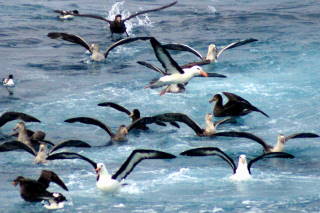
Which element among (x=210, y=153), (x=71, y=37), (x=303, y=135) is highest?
(x=71, y=37)

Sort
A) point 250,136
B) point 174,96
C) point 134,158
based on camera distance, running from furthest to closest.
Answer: point 174,96
point 250,136
point 134,158

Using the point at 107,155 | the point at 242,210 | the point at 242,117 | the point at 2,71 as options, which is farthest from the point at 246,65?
the point at 242,210

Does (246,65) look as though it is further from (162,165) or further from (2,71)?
(162,165)

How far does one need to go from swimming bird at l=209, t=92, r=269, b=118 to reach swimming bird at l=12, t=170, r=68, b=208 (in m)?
8.85

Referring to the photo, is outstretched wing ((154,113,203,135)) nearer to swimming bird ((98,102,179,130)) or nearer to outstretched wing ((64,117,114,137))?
swimming bird ((98,102,179,130))

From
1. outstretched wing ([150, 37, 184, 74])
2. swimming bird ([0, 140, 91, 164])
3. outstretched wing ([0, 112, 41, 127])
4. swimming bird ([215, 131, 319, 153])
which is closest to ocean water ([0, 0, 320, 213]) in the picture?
swimming bird ([0, 140, 91, 164])

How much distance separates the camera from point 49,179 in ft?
65.2

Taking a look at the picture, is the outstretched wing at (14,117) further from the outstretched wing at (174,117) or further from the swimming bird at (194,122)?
the swimming bird at (194,122)

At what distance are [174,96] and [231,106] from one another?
9.72ft

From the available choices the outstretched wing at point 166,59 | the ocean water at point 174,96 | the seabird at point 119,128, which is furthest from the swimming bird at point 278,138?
the outstretched wing at point 166,59

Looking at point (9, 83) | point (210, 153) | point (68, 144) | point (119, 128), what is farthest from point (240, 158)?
point (9, 83)

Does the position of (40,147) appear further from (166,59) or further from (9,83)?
(9,83)

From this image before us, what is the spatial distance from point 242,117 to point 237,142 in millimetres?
2789

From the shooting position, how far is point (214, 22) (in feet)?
141
